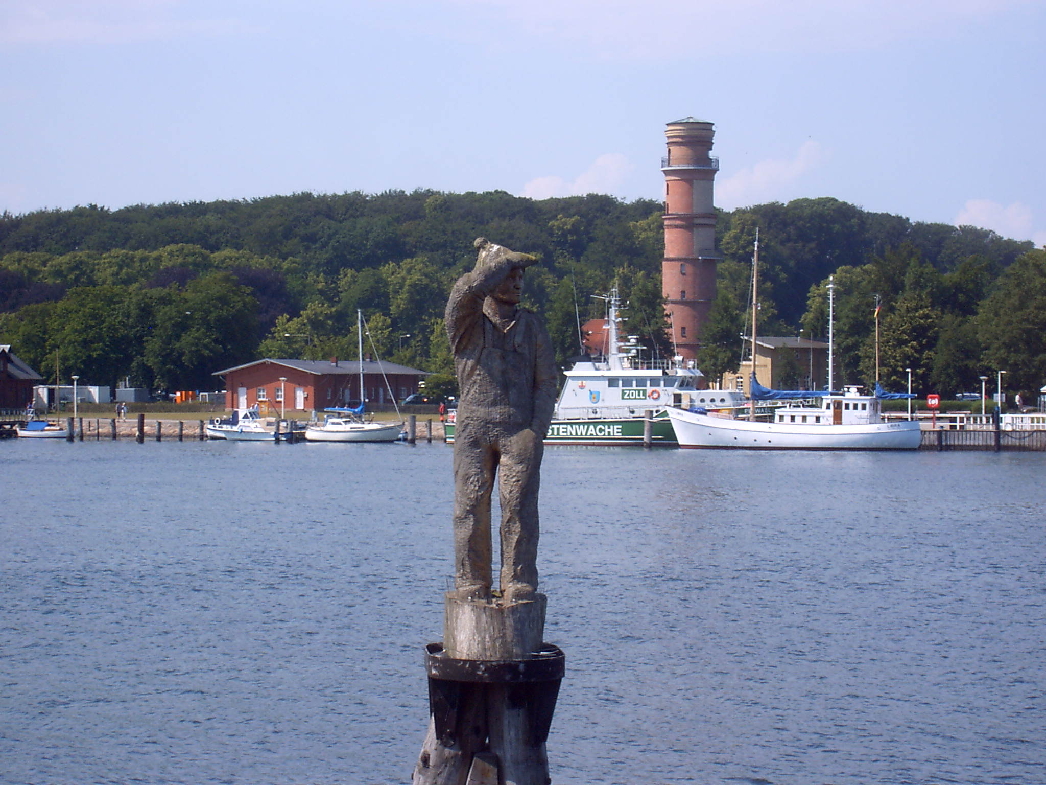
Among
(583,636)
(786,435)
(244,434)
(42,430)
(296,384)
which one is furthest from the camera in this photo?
(296,384)

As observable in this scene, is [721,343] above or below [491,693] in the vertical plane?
above

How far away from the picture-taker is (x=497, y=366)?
10.2 m

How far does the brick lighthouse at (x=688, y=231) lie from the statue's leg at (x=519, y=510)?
87994mm

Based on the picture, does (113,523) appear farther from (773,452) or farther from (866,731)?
(773,452)

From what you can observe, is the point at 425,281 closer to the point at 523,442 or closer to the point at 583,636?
the point at 583,636

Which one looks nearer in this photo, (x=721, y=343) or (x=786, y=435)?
(x=786, y=435)

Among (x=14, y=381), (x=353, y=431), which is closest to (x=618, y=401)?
(x=353, y=431)

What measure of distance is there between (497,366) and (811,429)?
67.4 m

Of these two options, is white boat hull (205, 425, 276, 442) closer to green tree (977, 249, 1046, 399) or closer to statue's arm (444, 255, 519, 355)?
green tree (977, 249, 1046, 399)

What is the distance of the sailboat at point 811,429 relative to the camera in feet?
247

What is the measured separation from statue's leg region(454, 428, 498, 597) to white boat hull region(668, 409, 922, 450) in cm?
6681

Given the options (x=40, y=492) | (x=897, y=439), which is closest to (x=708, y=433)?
(x=897, y=439)

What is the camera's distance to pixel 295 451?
81250mm

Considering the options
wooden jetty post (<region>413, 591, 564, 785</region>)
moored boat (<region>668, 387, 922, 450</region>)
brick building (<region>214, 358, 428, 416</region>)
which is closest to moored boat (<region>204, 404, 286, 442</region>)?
A: brick building (<region>214, 358, 428, 416</region>)
